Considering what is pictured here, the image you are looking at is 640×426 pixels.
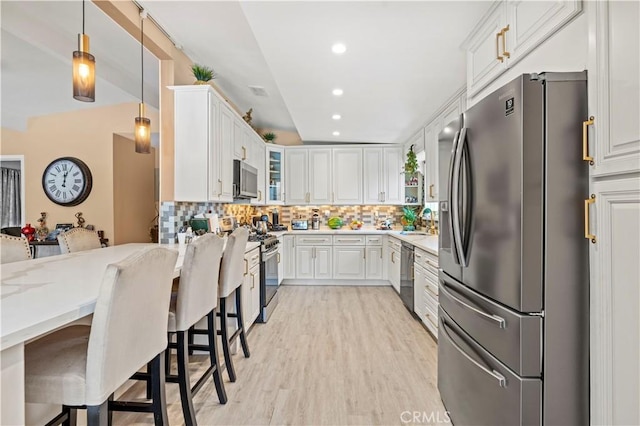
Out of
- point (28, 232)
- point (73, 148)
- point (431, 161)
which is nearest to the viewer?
point (431, 161)

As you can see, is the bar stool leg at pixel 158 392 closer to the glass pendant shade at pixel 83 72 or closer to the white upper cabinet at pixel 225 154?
the glass pendant shade at pixel 83 72

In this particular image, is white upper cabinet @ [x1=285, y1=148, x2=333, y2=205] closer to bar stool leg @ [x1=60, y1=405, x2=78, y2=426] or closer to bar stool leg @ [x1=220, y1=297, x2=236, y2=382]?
bar stool leg @ [x1=220, y1=297, x2=236, y2=382]

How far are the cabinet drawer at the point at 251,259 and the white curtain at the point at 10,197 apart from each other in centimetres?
494

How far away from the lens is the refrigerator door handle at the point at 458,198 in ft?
5.32

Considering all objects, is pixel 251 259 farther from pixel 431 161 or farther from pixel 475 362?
pixel 431 161

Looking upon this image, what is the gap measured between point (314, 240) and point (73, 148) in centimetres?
399

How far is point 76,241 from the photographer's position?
257 cm

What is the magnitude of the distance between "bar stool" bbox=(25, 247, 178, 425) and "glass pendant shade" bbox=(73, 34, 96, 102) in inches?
44.5

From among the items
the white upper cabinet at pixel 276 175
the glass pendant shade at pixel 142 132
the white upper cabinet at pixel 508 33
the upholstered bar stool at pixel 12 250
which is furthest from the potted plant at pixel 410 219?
the upholstered bar stool at pixel 12 250

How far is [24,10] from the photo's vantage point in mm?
2746

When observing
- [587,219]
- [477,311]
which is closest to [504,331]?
[477,311]

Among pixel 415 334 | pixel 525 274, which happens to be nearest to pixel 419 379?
pixel 415 334

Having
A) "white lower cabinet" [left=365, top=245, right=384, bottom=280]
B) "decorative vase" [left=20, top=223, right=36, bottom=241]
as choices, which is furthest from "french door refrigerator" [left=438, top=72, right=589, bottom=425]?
"decorative vase" [left=20, top=223, right=36, bottom=241]

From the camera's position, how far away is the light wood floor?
1979mm
